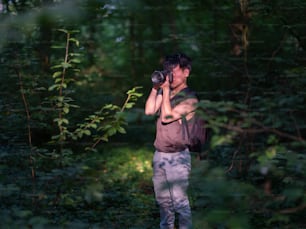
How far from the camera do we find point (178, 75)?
3303mm

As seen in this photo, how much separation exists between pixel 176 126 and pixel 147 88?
5.30 metres

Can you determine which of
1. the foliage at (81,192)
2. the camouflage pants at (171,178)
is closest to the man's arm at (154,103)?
the camouflage pants at (171,178)

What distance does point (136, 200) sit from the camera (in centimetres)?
517

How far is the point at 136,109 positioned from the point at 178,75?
1.51m

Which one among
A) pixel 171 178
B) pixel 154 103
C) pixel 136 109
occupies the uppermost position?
pixel 136 109

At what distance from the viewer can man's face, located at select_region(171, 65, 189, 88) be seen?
329cm

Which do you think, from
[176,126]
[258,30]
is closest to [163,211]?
[176,126]

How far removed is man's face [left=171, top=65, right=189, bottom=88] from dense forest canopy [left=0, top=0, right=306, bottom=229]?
257 mm

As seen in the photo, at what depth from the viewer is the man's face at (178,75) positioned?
3291 millimetres

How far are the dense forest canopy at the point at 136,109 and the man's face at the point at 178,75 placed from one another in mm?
257

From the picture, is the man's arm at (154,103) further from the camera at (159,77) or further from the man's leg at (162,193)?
the man's leg at (162,193)

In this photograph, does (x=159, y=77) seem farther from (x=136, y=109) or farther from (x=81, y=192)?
(x=136, y=109)

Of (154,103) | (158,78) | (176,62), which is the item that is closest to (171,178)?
(154,103)

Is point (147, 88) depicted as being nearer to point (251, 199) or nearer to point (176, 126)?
point (176, 126)
